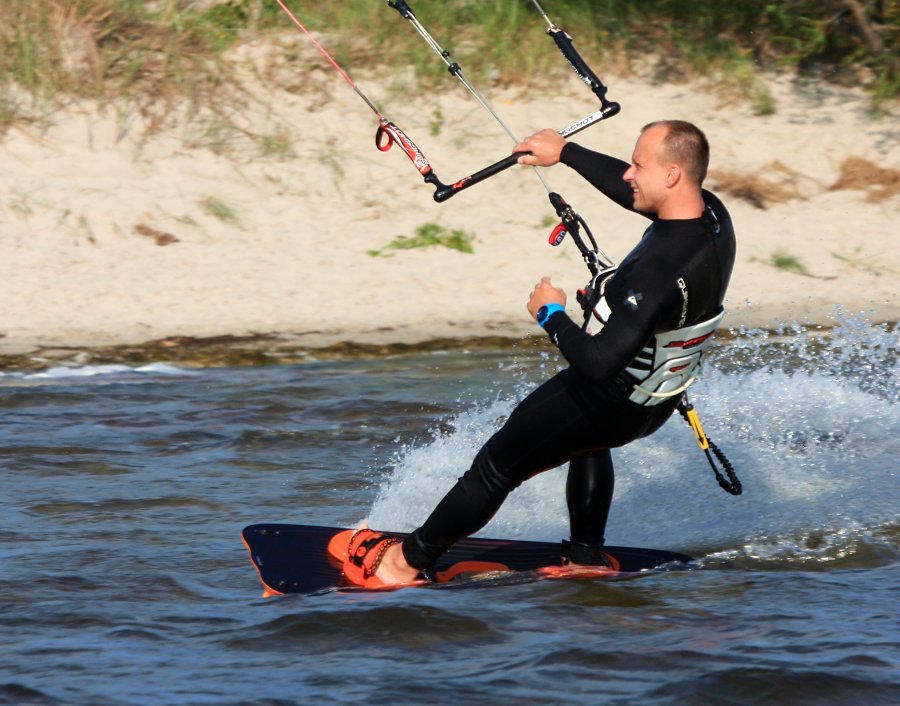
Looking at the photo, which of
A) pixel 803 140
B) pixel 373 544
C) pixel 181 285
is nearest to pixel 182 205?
pixel 181 285

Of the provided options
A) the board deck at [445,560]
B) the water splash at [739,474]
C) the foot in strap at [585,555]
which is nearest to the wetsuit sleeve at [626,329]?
the foot in strap at [585,555]

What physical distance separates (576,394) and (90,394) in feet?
17.1

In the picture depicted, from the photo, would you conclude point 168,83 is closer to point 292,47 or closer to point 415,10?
point 292,47

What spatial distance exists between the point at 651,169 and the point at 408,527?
7.90ft

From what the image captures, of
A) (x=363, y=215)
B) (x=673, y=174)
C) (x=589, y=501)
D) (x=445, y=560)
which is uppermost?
(x=673, y=174)

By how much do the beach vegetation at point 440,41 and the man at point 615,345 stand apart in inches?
319

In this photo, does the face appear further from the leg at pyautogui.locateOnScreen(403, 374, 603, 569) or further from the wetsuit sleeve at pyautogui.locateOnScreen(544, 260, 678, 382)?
the leg at pyautogui.locateOnScreen(403, 374, 603, 569)

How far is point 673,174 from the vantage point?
4.43 metres

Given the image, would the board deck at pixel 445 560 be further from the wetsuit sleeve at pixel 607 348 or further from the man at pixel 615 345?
the wetsuit sleeve at pixel 607 348

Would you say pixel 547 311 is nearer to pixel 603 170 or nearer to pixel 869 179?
pixel 603 170

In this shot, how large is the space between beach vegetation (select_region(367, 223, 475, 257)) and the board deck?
610 cm

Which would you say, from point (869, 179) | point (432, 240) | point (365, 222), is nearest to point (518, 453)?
point (432, 240)

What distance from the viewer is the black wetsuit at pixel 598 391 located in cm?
435

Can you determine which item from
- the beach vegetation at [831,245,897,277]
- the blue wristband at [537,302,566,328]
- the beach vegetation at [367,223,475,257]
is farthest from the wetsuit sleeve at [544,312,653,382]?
the beach vegetation at [831,245,897,277]
